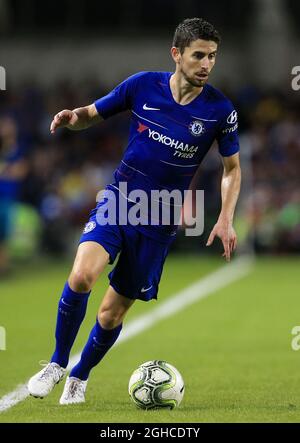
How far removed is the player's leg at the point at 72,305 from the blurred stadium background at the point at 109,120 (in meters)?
7.92

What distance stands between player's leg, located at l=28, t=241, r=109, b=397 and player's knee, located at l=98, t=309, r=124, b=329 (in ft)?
0.77

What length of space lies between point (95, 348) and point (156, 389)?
2.00 feet

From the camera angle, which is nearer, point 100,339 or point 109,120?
point 100,339

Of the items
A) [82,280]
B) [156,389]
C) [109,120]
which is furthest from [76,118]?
[109,120]

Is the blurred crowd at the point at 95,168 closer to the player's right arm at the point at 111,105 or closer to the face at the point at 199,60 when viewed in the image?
the player's right arm at the point at 111,105

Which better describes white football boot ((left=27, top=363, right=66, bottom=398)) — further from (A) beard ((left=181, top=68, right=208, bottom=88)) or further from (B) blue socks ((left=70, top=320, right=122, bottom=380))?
(A) beard ((left=181, top=68, right=208, bottom=88))

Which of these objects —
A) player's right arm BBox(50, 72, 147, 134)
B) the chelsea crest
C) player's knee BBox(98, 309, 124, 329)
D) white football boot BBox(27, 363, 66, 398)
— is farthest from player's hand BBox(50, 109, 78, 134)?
white football boot BBox(27, 363, 66, 398)

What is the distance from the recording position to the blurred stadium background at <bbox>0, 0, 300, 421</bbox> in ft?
63.5

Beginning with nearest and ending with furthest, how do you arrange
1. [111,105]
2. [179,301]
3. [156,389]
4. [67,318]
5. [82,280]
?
[82,280] < [156,389] < [67,318] < [111,105] < [179,301]

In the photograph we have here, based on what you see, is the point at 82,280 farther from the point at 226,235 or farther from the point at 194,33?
the point at 194,33

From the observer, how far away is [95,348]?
7.40m

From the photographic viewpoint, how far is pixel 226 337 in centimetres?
1095
